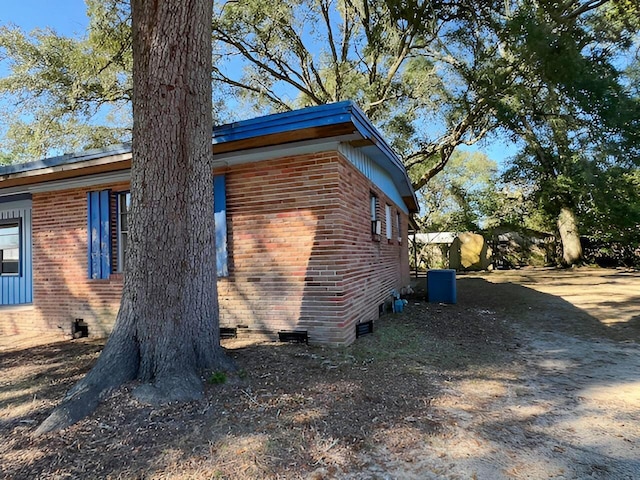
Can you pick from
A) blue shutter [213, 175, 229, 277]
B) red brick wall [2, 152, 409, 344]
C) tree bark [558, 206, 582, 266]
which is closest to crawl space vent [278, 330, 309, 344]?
red brick wall [2, 152, 409, 344]

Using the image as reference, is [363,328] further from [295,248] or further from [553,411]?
[553,411]

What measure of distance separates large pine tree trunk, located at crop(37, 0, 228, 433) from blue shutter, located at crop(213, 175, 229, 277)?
2.03m

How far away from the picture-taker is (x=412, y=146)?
15.8m

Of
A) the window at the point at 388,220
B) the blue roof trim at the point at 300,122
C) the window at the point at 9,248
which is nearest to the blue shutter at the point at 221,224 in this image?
the blue roof trim at the point at 300,122

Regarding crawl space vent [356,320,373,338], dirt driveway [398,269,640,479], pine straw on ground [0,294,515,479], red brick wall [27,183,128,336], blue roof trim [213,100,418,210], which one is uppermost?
blue roof trim [213,100,418,210]

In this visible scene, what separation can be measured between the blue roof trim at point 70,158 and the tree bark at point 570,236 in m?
19.3

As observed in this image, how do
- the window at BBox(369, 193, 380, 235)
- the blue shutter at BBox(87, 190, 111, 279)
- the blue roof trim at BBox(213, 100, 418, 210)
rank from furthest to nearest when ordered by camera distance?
the window at BBox(369, 193, 380, 235), the blue shutter at BBox(87, 190, 111, 279), the blue roof trim at BBox(213, 100, 418, 210)

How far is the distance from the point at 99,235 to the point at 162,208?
3.72 meters

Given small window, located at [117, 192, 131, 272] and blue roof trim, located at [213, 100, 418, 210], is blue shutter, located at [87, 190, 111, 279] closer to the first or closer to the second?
small window, located at [117, 192, 131, 272]

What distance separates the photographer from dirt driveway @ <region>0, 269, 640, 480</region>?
7.66 ft

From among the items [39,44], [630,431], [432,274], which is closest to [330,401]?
[630,431]

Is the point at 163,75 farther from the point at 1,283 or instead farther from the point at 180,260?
the point at 1,283

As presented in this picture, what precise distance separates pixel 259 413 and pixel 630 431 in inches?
107

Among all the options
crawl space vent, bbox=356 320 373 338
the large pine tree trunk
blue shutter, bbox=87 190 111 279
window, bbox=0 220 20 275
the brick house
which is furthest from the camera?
window, bbox=0 220 20 275
